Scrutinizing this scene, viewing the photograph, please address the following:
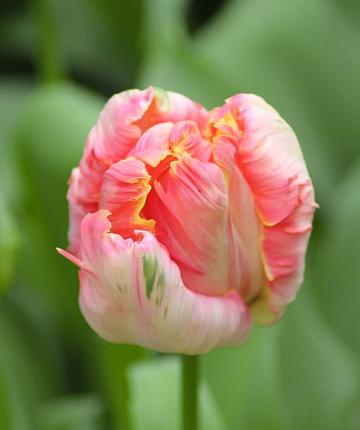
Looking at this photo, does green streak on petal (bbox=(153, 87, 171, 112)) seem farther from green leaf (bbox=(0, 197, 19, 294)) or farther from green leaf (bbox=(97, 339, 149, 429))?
green leaf (bbox=(97, 339, 149, 429))

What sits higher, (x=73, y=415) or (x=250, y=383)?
(x=250, y=383)

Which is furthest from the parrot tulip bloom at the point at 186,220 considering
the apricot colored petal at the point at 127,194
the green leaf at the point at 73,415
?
the green leaf at the point at 73,415

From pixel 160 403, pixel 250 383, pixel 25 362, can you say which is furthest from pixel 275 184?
pixel 25 362

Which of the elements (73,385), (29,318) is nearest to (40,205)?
(29,318)

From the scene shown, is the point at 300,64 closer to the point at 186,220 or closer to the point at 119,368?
the point at 119,368

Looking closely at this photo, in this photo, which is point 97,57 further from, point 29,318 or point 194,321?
point 194,321

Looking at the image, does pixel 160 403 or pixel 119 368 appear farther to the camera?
pixel 119 368
